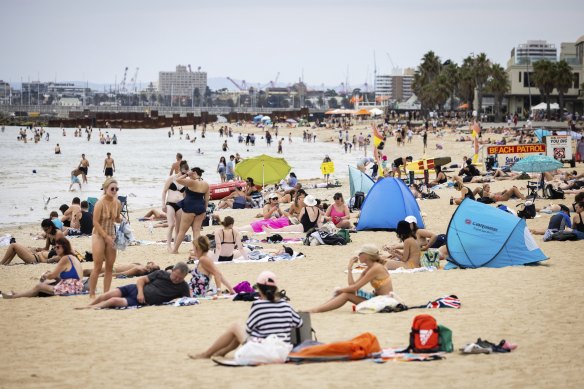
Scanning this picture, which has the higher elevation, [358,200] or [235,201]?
[358,200]

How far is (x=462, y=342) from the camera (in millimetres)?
7898

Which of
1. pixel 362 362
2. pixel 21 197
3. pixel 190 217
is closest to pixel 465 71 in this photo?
pixel 21 197

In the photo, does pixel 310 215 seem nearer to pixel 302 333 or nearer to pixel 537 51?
pixel 302 333

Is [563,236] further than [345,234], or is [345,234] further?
[345,234]

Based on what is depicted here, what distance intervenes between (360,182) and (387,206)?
531 centimetres

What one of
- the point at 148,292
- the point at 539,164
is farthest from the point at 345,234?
the point at 539,164

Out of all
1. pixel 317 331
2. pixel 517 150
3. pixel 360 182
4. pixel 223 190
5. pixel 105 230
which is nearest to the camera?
pixel 317 331

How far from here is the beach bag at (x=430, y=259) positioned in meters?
12.3

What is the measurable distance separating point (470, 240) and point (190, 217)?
4.19m

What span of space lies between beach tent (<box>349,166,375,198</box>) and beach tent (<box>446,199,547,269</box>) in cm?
913

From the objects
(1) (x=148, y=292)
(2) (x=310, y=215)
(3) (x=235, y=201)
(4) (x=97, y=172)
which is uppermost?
(2) (x=310, y=215)

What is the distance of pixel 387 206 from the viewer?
16641mm

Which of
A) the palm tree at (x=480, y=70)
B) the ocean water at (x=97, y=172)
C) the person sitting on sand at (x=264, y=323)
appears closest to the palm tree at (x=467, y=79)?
the palm tree at (x=480, y=70)

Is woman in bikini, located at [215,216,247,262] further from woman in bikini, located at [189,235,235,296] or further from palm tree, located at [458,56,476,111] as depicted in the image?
palm tree, located at [458,56,476,111]
